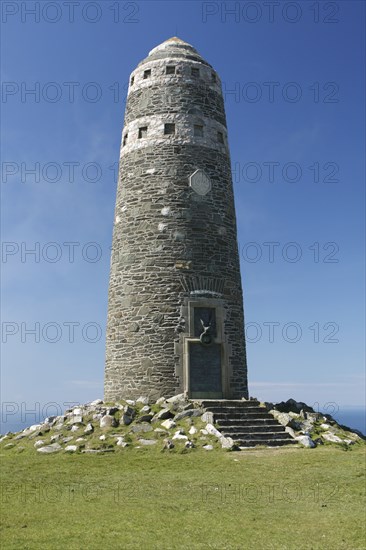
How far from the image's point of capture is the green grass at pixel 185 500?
27.6 feet

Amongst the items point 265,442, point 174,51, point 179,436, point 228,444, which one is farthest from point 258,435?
point 174,51

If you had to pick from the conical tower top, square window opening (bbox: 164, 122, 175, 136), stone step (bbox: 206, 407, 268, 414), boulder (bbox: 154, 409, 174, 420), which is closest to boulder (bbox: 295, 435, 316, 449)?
stone step (bbox: 206, 407, 268, 414)

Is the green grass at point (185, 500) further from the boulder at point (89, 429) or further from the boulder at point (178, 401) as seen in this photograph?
the boulder at point (178, 401)

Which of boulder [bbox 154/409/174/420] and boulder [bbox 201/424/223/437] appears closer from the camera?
boulder [bbox 201/424/223/437]

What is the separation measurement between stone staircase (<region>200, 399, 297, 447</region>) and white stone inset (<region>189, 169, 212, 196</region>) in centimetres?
946

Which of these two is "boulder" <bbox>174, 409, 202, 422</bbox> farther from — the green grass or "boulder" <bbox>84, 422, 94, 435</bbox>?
"boulder" <bbox>84, 422, 94, 435</bbox>

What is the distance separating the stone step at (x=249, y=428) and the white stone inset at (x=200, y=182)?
10.7 m

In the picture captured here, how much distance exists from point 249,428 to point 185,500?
302 inches

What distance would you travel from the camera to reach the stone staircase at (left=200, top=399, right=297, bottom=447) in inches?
684

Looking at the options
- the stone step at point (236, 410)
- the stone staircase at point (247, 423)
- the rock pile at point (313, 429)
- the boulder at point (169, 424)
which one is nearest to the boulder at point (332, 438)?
the rock pile at point (313, 429)

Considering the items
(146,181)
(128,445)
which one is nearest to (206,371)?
(128,445)

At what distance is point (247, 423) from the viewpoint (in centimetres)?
1869

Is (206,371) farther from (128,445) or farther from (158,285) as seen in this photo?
(128,445)

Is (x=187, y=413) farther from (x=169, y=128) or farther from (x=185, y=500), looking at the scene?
(x=169, y=128)
